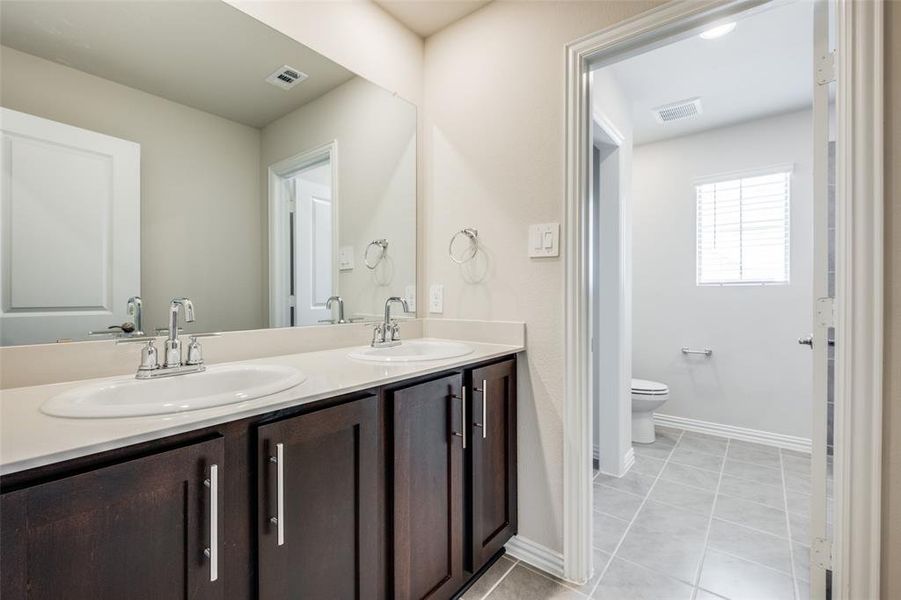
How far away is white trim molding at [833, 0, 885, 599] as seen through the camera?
1062mm

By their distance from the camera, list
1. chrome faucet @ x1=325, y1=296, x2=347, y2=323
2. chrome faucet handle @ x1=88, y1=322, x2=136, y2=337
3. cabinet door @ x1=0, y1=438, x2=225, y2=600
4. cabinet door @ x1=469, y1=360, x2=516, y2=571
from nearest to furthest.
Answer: cabinet door @ x1=0, y1=438, x2=225, y2=600 → chrome faucet handle @ x1=88, y1=322, x2=136, y2=337 → cabinet door @ x1=469, y1=360, x2=516, y2=571 → chrome faucet @ x1=325, y1=296, x2=347, y2=323

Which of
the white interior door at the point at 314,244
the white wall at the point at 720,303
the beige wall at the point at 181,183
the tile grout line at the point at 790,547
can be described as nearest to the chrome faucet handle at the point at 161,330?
the beige wall at the point at 181,183

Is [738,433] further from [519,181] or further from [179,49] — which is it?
[179,49]

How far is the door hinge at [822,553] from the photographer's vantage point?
1179mm

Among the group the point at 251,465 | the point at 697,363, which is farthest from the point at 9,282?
the point at 697,363

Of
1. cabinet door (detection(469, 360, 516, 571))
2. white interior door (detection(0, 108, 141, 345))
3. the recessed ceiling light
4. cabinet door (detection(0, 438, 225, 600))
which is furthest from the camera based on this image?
the recessed ceiling light

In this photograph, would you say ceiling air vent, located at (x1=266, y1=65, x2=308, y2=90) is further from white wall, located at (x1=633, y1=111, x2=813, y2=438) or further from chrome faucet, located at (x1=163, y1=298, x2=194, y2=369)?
white wall, located at (x1=633, y1=111, x2=813, y2=438)

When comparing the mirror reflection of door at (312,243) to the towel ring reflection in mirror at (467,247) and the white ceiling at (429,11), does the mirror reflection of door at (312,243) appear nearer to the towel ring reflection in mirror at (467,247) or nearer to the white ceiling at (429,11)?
the towel ring reflection in mirror at (467,247)

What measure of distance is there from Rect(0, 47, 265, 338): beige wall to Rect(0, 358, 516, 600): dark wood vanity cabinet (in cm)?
64

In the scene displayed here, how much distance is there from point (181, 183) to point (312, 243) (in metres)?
0.49

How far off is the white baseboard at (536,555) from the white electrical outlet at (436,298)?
41.1 inches

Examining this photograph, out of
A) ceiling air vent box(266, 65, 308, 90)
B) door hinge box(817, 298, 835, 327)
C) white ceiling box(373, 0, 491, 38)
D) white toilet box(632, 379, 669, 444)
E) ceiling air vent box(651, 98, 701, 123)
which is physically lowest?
white toilet box(632, 379, 669, 444)

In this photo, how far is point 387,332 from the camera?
70.6 inches

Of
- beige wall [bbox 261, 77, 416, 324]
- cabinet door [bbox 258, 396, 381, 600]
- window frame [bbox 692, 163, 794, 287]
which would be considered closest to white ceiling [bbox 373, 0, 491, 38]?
beige wall [bbox 261, 77, 416, 324]
